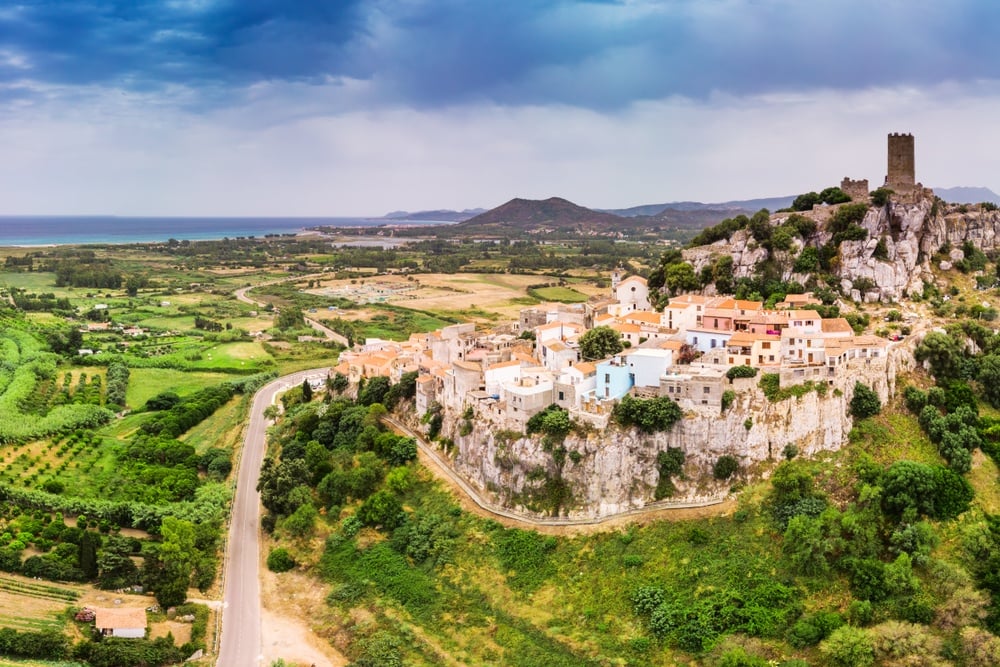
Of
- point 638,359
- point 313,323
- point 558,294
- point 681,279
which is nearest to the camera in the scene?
point 638,359

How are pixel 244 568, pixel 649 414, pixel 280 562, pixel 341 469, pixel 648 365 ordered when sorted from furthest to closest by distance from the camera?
pixel 341 469
pixel 244 568
pixel 280 562
pixel 648 365
pixel 649 414

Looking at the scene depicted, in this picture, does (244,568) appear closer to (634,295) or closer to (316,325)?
(634,295)

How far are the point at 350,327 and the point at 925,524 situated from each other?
9392 cm

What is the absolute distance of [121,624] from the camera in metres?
44.4

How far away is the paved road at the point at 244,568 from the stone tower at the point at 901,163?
58.0m

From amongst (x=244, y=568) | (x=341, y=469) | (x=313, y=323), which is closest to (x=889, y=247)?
(x=341, y=469)

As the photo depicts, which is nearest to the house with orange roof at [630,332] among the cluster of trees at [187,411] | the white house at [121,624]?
the white house at [121,624]

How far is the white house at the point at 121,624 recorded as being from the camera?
145ft

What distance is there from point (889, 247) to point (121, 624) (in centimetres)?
5941

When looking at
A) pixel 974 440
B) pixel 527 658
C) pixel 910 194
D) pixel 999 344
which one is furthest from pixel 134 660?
pixel 910 194

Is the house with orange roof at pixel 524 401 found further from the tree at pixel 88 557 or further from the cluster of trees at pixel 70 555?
the tree at pixel 88 557

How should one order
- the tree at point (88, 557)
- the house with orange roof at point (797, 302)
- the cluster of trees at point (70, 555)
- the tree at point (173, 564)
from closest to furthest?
the tree at point (173, 564) < the cluster of trees at point (70, 555) < the tree at point (88, 557) < the house with orange roof at point (797, 302)

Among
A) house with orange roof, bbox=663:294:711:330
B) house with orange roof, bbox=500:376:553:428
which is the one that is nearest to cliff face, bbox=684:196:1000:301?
house with orange roof, bbox=663:294:711:330

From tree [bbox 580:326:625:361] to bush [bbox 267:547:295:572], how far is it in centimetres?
2300
